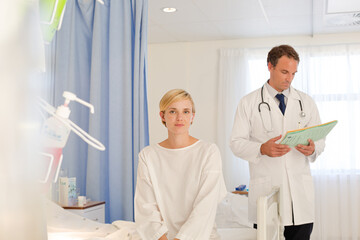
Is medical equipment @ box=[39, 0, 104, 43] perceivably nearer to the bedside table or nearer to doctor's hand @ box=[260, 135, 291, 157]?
doctor's hand @ box=[260, 135, 291, 157]

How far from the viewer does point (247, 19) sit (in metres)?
4.53

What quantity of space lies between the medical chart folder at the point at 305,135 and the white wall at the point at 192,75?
3.31m

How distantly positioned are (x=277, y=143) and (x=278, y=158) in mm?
82

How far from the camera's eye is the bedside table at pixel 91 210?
3.05 meters

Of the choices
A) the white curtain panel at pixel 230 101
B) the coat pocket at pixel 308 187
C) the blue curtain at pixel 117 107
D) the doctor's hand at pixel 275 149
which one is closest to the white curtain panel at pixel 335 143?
the white curtain panel at pixel 230 101

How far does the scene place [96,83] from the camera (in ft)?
7.94

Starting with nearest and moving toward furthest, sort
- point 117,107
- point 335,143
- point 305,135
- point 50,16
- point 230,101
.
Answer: point 50,16
point 305,135
point 117,107
point 335,143
point 230,101

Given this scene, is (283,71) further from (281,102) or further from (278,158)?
(278,158)

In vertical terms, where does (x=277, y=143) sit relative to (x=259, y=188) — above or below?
above

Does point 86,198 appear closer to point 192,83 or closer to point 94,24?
point 94,24

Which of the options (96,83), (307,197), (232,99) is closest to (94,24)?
(96,83)

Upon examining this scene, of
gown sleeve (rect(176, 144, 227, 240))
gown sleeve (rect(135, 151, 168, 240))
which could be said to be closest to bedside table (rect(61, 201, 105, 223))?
gown sleeve (rect(135, 151, 168, 240))

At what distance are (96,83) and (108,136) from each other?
656mm

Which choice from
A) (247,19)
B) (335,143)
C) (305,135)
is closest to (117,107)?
(305,135)
